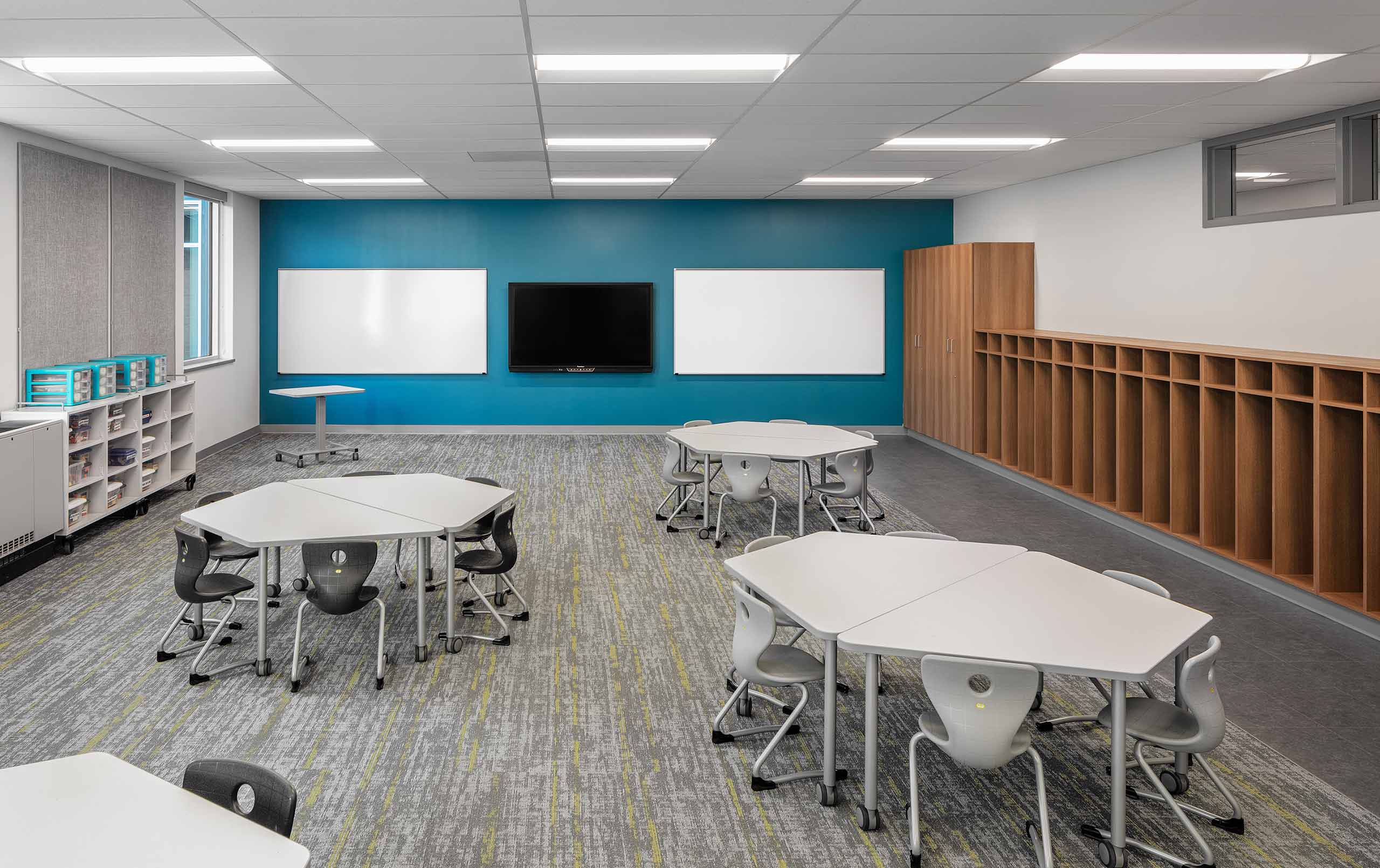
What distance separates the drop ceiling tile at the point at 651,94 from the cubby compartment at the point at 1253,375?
3412 millimetres

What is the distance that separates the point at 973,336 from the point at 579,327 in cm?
487

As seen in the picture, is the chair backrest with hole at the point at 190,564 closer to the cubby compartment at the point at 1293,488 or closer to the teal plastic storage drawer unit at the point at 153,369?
the teal plastic storage drawer unit at the point at 153,369

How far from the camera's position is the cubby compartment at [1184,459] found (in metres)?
6.59

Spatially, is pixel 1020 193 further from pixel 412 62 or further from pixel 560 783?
pixel 560 783

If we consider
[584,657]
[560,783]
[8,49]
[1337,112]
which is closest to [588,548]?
[584,657]

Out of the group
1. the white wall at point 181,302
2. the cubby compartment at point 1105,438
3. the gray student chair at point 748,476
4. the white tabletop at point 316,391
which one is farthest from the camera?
the white tabletop at point 316,391

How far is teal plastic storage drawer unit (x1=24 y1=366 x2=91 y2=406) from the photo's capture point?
6.77m

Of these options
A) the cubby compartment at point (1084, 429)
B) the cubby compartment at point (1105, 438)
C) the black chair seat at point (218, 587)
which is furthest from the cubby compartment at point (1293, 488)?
the black chair seat at point (218, 587)

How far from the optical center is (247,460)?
10156 mm

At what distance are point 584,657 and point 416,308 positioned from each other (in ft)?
27.3

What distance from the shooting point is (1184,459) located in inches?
261

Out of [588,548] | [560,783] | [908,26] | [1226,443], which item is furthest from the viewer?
[588,548]

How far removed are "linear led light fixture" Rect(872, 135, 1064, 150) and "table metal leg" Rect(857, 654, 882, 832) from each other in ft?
16.4

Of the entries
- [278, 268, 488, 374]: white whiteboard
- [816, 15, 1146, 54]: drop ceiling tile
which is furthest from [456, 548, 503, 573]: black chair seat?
[278, 268, 488, 374]: white whiteboard
